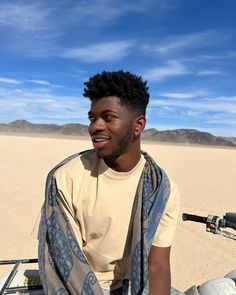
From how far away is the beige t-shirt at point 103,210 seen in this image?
2160 millimetres

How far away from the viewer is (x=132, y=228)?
221 cm

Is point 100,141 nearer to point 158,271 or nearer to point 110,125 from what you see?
point 110,125

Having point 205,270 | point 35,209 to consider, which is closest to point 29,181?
point 35,209

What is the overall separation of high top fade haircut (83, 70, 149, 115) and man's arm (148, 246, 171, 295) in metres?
0.71

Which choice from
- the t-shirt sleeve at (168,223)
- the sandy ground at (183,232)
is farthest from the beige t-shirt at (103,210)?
the sandy ground at (183,232)

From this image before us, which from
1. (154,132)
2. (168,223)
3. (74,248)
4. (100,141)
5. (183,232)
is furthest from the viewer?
(154,132)

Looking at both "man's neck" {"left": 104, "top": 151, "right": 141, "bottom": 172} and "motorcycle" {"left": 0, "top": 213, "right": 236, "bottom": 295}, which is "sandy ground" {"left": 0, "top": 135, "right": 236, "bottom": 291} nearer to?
"motorcycle" {"left": 0, "top": 213, "right": 236, "bottom": 295}

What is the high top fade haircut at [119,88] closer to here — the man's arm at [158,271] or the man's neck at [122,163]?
the man's neck at [122,163]

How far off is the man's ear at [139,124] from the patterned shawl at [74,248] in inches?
10.4

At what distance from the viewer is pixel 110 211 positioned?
217 cm

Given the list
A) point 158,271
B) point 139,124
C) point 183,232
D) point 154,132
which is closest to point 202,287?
point 158,271

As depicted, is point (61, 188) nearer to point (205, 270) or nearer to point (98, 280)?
point (98, 280)

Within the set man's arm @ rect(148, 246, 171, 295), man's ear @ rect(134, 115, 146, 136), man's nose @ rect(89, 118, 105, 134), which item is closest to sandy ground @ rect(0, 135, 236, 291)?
man's arm @ rect(148, 246, 171, 295)

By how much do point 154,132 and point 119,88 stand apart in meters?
176
